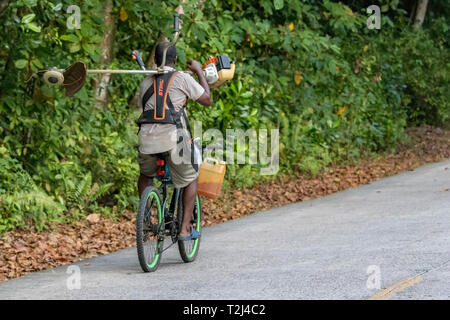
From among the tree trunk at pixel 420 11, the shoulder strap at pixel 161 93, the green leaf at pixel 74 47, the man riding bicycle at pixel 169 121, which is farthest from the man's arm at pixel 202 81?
the tree trunk at pixel 420 11

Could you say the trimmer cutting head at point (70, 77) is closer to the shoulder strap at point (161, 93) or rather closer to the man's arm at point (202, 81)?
the shoulder strap at point (161, 93)

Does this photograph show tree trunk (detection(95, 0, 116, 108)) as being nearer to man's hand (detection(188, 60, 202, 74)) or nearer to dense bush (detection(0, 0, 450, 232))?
dense bush (detection(0, 0, 450, 232))

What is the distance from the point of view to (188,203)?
884 centimetres

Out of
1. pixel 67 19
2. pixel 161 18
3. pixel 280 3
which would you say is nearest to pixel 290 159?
pixel 280 3

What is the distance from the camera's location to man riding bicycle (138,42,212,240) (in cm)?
841

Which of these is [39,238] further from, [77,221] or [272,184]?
[272,184]

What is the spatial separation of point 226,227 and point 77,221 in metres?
1.94

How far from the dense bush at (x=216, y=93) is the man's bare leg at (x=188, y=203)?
2.81 meters

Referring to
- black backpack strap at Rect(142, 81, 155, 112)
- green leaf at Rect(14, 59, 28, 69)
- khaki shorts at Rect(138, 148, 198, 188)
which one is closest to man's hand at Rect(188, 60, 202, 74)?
black backpack strap at Rect(142, 81, 155, 112)

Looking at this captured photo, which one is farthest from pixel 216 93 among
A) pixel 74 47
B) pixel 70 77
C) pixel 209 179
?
pixel 209 179

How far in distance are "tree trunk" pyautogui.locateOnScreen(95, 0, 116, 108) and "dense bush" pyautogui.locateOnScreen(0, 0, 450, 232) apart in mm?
170

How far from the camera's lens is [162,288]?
7664mm

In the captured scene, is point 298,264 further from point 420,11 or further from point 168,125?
point 420,11

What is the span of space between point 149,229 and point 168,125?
99 centimetres
